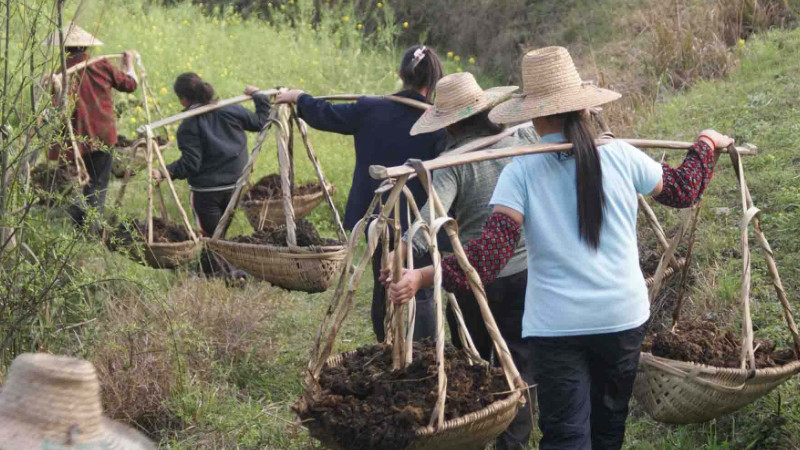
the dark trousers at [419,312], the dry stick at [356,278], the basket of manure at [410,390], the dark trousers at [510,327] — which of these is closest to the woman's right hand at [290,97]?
the dark trousers at [419,312]

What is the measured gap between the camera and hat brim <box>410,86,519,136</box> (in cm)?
381

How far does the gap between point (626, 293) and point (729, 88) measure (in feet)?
16.9

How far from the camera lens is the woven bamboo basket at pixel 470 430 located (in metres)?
2.89

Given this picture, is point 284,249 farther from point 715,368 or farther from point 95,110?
point 95,110

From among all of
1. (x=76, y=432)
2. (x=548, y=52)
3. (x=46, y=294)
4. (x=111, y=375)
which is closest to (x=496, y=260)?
(x=548, y=52)

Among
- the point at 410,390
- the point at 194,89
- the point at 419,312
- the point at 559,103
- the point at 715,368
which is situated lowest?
the point at 419,312

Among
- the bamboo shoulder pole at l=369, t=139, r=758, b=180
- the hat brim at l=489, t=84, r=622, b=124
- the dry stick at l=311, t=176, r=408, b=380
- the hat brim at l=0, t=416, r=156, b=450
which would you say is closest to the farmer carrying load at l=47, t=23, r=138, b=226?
the dry stick at l=311, t=176, r=408, b=380

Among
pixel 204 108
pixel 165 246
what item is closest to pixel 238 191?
pixel 204 108

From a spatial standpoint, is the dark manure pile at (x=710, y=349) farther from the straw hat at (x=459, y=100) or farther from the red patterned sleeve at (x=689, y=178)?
the straw hat at (x=459, y=100)

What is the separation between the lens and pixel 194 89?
6156mm

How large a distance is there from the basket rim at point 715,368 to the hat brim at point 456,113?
1.10 m

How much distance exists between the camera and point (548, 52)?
3.21 metres

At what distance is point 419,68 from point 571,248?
186cm

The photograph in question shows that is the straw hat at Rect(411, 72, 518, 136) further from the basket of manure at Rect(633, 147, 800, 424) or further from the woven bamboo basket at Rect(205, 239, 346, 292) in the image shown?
the woven bamboo basket at Rect(205, 239, 346, 292)
